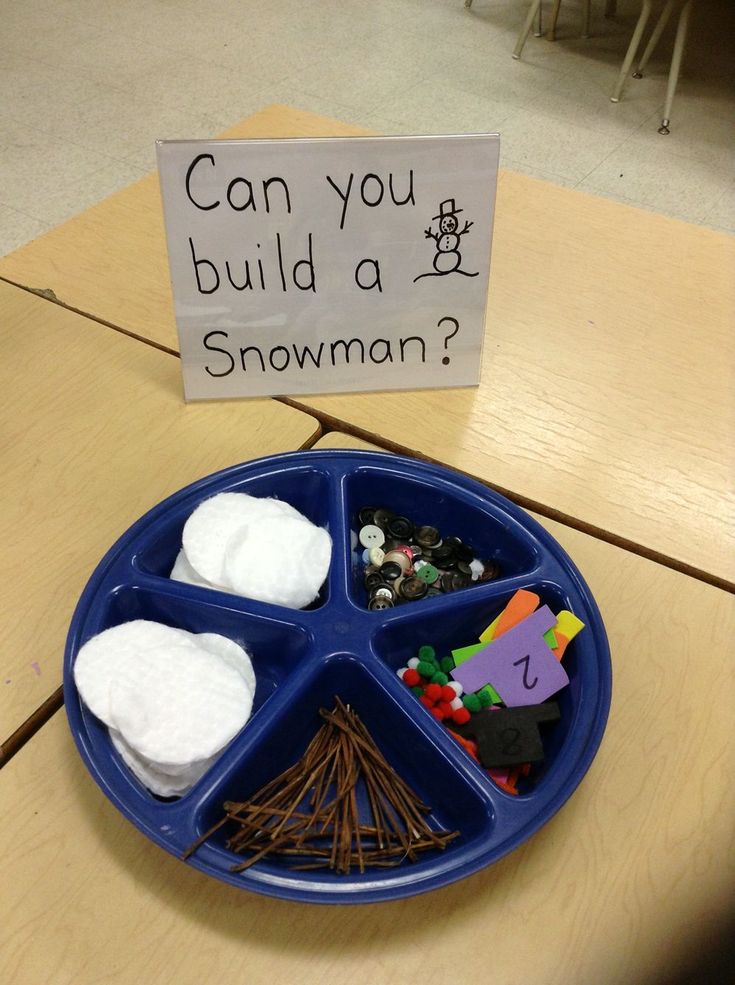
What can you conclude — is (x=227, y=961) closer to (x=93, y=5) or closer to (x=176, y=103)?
(x=176, y=103)

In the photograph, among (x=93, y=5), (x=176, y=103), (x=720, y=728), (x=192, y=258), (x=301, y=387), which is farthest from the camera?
(x=93, y=5)

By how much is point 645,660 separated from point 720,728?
0.25ft

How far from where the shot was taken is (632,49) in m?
2.86

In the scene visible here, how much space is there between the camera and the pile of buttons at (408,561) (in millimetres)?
745

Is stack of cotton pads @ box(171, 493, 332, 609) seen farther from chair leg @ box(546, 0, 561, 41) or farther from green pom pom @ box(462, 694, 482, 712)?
chair leg @ box(546, 0, 561, 41)

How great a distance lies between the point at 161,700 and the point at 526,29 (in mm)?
3328

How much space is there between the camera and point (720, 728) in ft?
2.16

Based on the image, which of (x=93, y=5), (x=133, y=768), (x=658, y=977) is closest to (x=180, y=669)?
(x=133, y=768)

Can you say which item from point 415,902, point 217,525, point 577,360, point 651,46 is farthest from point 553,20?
point 415,902

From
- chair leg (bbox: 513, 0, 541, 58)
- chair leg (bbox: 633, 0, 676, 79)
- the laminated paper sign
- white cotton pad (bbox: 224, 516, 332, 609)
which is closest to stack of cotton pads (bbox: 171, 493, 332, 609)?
white cotton pad (bbox: 224, 516, 332, 609)

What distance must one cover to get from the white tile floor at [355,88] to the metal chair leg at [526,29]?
55 mm

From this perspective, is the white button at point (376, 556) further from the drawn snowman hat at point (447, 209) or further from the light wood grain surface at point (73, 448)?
the drawn snowman hat at point (447, 209)

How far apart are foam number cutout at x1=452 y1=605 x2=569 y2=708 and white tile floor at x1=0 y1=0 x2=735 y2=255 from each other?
210 cm

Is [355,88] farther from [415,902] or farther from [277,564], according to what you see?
[415,902]
